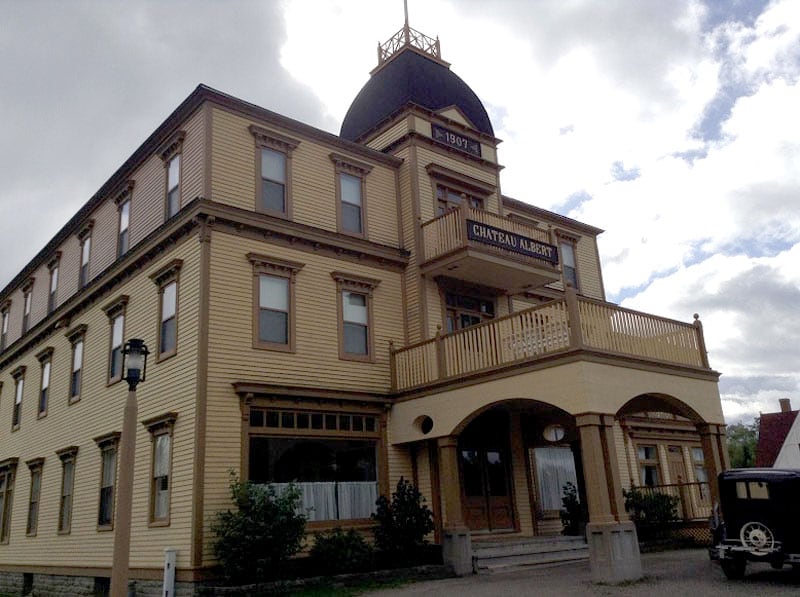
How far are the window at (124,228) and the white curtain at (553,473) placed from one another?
13.3 metres

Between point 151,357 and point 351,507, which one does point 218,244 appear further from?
point 351,507

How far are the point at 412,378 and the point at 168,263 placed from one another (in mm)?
6639

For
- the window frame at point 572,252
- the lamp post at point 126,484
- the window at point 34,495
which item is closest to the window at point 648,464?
the window frame at point 572,252

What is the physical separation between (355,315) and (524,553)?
7208 mm

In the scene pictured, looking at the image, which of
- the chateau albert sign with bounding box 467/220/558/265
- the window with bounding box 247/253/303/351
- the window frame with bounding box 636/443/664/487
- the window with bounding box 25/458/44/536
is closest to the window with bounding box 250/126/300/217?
the window with bounding box 247/253/303/351

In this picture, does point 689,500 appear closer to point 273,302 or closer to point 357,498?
point 357,498

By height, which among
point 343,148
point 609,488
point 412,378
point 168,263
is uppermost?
point 343,148

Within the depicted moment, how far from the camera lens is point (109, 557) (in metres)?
18.5

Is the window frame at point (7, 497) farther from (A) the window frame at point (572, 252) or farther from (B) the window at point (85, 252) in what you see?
(A) the window frame at point (572, 252)

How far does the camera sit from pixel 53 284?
1050 inches

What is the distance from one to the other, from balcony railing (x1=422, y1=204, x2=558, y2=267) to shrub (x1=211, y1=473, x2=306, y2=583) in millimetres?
7973

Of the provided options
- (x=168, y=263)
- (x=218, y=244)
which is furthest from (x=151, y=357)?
(x=218, y=244)

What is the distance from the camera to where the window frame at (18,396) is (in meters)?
26.9

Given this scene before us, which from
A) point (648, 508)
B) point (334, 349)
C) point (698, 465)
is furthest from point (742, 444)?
point (334, 349)
